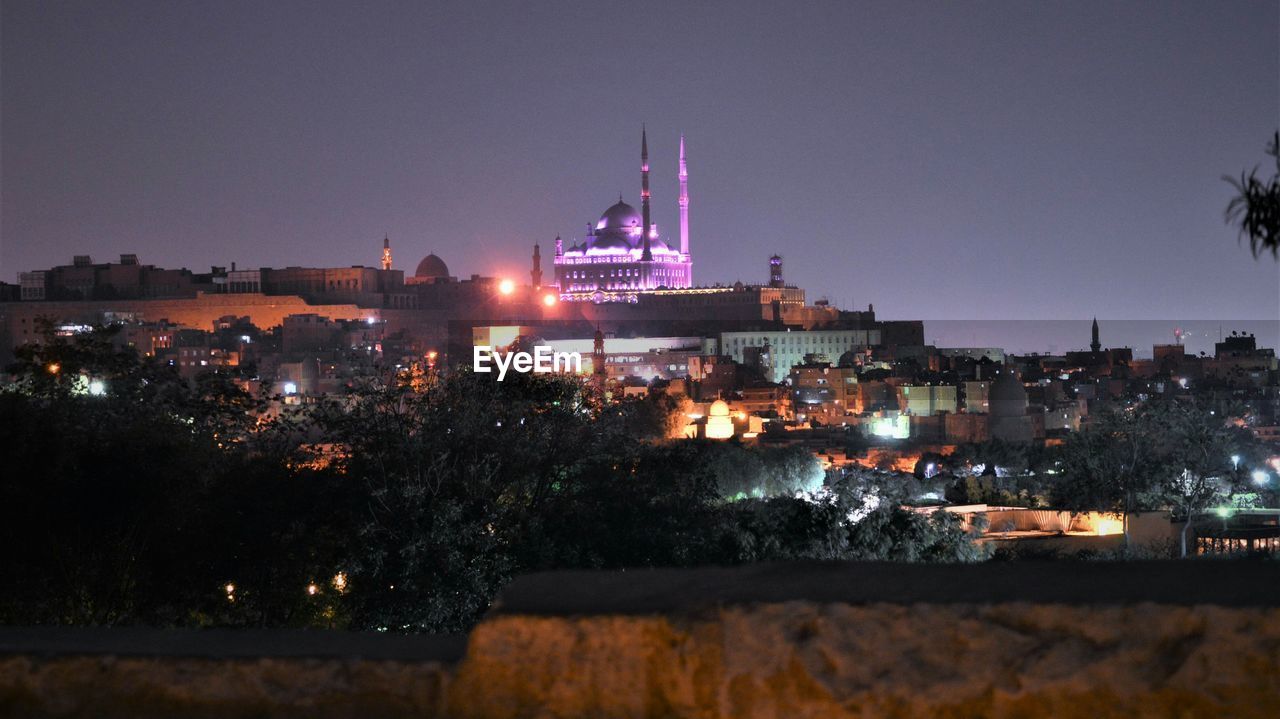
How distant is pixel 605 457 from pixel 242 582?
12.8 ft

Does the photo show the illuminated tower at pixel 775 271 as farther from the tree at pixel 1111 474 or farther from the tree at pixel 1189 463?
the tree at pixel 1111 474

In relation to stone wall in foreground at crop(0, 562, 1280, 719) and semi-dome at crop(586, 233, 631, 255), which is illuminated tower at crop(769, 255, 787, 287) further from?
stone wall in foreground at crop(0, 562, 1280, 719)

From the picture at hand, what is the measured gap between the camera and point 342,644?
10.4 feet

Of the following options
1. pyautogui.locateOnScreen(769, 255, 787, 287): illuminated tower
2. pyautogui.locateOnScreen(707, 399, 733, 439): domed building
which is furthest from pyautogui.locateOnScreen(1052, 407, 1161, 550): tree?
pyautogui.locateOnScreen(769, 255, 787, 287): illuminated tower

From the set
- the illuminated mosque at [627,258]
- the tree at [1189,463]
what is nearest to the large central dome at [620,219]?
the illuminated mosque at [627,258]

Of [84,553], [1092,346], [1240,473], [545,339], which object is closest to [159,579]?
[84,553]

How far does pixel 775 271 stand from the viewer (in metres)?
103

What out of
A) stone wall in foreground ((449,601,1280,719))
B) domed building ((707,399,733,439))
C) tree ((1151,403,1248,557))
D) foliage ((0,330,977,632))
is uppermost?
stone wall in foreground ((449,601,1280,719))

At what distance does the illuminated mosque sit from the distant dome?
8.52m

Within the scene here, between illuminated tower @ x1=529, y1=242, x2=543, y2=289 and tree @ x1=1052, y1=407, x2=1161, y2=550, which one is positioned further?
illuminated tower @ x1=529, y1=242, x2=543, y2=289

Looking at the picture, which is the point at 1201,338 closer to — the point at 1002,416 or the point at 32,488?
the point at 1002,416

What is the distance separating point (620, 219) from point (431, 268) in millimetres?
14483

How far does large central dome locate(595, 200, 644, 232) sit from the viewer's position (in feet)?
354

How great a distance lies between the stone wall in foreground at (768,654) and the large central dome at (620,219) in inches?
4135
